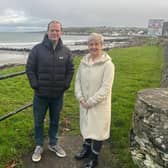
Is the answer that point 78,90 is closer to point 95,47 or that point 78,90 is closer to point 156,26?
point 95,47

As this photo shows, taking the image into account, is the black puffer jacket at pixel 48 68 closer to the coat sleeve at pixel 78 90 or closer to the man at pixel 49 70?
the man at pixel 49 70

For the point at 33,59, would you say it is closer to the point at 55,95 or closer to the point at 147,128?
the point at 55,95

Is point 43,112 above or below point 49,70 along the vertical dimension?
below

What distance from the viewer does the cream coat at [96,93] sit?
4301 millimetres

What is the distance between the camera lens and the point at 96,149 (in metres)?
4.62

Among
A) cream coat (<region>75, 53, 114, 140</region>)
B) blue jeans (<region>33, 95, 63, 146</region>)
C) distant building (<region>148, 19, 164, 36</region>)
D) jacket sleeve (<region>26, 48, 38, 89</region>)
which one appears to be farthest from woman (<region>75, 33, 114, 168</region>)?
distant building (<region>148, 19, 164, 36</region>)

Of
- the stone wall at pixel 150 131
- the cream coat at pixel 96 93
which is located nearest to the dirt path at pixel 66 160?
the cream coat at pixel 96 93

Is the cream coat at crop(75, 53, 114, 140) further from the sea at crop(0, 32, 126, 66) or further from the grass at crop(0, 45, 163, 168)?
the sea at crop(0, 32, 126, 66)

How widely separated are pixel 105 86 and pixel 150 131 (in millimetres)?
840

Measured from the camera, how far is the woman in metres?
4.29

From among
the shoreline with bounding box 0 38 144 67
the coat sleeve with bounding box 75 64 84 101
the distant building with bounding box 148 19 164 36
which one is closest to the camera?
the coat sleeve with bounding box 75 64 84 101

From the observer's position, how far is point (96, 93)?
4340mm

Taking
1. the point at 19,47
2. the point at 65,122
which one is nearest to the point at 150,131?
the point at 65,122

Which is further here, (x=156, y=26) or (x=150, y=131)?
(x=156, y=26)
